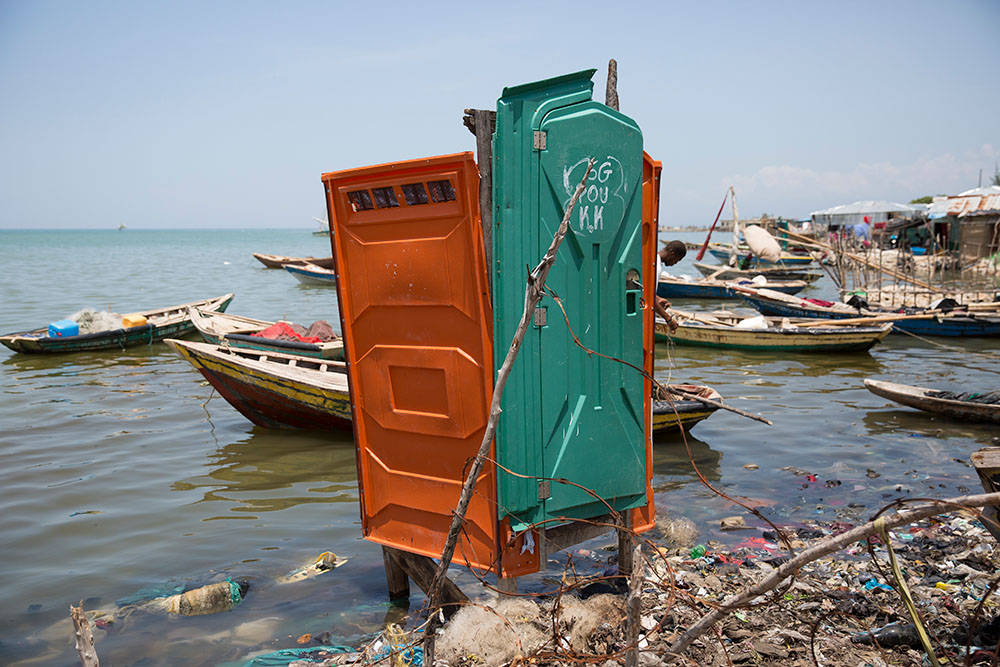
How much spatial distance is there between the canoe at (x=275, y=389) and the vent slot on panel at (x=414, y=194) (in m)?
5.44

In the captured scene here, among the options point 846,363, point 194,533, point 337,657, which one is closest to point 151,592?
point 194,533

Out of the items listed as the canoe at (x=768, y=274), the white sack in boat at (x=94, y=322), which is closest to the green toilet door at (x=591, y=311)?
the white sack in boat at (x=94, y=322)

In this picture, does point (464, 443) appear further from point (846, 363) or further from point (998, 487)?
point (846, 363)

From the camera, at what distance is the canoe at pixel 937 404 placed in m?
8.81

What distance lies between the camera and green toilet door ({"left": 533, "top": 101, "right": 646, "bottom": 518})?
3514 mm

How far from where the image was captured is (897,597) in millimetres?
4199

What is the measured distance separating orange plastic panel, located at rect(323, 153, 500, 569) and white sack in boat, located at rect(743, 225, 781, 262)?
2896 cm

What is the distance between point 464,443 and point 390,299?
0.85 meters

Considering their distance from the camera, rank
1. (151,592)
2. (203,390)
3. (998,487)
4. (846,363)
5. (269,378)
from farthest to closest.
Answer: (846,363) → (203,390) → (269,378) → (151,592) → (998,487)

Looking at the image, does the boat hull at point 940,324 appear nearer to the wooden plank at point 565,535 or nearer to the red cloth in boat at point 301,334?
the red cloth in boat at point 301,334

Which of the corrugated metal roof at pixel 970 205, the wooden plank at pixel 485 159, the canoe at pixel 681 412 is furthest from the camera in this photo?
the corrugated metal roof at pixel 970 205

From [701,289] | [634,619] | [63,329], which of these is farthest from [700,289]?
[634,619]

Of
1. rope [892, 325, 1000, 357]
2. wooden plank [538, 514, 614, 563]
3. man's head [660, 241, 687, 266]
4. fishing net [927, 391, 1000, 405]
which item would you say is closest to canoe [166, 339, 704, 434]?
man's head [660, 241, 687, 266]

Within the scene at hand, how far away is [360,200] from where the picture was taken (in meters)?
3.85
